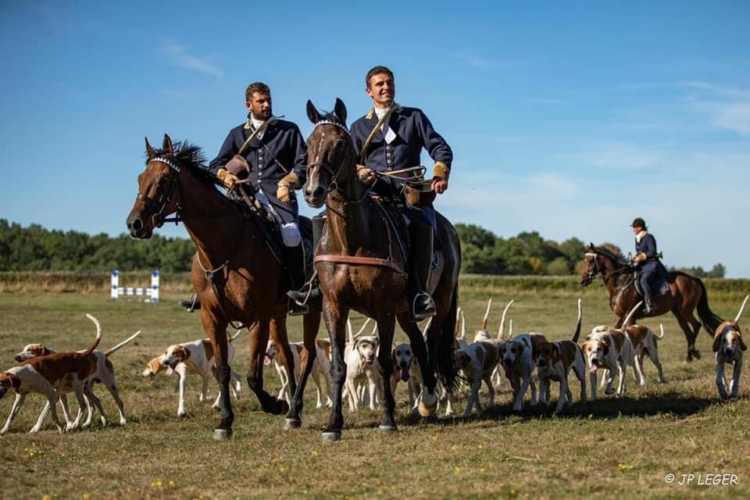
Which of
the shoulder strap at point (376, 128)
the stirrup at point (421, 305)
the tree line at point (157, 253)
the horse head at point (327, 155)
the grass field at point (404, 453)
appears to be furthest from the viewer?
the tree line at point (157, 253)

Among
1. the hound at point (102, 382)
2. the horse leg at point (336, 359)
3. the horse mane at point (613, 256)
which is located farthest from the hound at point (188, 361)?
the horse mane at point (613, 256)

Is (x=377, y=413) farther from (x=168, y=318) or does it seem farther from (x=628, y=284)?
(x=168, y=318)

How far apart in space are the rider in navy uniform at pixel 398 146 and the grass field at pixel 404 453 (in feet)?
5.17

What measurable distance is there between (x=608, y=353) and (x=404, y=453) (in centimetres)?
543

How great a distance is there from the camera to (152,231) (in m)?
7.89

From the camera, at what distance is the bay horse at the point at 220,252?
828 centimetres

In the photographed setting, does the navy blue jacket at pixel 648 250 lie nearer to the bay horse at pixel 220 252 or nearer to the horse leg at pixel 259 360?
the horse leg at pixel 259 360

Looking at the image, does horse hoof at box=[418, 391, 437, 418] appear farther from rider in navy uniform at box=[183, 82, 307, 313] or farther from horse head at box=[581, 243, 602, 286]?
horse head at box=[581, 243, 602, 286]

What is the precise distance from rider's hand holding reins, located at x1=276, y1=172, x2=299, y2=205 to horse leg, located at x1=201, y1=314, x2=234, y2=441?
1.17m

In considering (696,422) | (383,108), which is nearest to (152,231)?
(383,108)

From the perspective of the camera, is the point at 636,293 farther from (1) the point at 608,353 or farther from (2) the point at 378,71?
(2) the point at 378,71

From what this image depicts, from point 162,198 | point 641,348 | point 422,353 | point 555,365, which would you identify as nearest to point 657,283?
point 641,348

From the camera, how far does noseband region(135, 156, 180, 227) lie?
26.0 feet

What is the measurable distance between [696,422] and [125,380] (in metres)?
8.41
